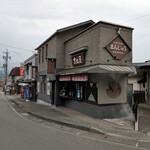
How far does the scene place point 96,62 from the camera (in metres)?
9.84

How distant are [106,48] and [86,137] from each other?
5.67 metres

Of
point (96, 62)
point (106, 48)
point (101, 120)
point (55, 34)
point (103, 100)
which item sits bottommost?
point (101, 120)

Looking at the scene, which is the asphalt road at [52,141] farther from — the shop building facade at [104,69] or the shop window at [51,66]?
the shop window at [51,66]

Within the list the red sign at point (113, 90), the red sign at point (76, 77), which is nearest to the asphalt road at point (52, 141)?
the red sign at point (76, 77)

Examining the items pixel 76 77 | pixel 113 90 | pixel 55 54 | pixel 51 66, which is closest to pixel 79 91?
pixel 76 77

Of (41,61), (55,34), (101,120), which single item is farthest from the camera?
(41,61)

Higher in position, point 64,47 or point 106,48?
point 64,47

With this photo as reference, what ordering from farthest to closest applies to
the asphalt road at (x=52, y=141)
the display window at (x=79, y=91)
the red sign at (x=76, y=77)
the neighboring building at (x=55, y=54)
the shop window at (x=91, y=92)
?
the neighboring building at (x=55, y=54), the display window at (x=79, y=91), the shop window at (x=91, y=92), the red sign at (x=76, y=77), the asphalt road at (x=52, y=141)

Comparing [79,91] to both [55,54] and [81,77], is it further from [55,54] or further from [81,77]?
[55,54]

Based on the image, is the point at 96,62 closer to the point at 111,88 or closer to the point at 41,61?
the point at 111,88

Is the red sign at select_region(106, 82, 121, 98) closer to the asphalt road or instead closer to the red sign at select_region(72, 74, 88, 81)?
the red sign at select_region(72, 74, 88, 81)

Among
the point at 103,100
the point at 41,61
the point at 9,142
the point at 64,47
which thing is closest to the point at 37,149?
the point at 9,142

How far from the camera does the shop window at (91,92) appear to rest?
978 centimetres

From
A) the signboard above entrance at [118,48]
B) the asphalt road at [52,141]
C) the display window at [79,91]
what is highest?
the signboard above entrance at [118,48]
